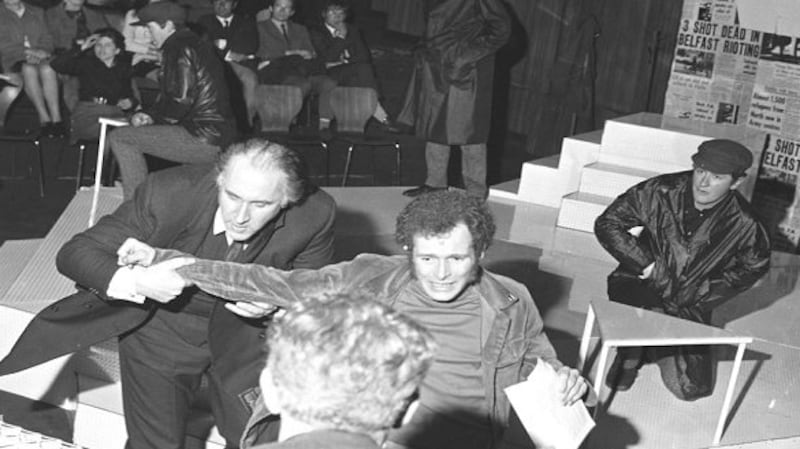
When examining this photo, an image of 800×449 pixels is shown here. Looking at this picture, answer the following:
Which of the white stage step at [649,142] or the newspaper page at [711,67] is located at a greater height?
the newspaper page at [711,67]

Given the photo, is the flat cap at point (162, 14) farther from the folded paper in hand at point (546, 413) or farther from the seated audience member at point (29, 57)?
the folded paper in hand at point (546, 413)

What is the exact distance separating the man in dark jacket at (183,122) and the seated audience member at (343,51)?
2.95m

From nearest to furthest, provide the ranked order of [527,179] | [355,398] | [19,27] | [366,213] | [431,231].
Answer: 1. [355,398]
2. [431,231]
3. [366,213]
4. [527,179]
5. [19,27]

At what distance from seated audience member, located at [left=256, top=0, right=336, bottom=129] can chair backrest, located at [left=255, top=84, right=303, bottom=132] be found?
26.9 inches

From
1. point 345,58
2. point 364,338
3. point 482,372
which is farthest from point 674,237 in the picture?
point 345,58

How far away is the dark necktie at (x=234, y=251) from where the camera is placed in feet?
11.2

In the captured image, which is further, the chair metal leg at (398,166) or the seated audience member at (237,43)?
the seated audience member at (237,43)

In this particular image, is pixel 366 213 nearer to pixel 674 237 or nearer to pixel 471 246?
pixel 674 237

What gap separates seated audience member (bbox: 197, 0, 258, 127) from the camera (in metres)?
8.09

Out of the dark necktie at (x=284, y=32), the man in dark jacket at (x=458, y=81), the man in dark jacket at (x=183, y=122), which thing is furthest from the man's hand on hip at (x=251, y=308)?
the dark necktie at (x=284, y=32)

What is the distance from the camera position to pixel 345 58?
29.0ft

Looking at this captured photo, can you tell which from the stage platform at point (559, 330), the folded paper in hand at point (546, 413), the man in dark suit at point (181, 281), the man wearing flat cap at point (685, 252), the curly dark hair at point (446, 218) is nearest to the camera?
the folded paper in hand at point (546, 413)

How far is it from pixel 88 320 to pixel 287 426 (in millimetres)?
1810

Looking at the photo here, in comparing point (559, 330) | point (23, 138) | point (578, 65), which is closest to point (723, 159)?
point (559, 330)
